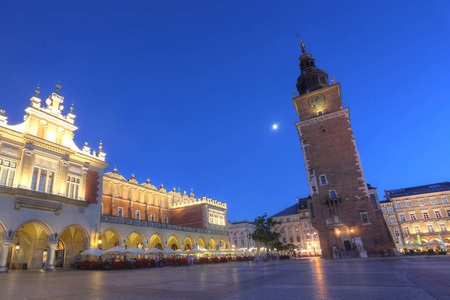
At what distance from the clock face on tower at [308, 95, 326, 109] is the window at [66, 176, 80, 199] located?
35.0m

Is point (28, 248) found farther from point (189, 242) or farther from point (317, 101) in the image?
point (317, 101)

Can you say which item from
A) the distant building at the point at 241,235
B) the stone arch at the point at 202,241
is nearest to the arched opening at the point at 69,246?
the stone arch at the point at 202,241

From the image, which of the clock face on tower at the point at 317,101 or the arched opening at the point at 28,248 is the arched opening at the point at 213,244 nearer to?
the arched opening at the point at 28,248

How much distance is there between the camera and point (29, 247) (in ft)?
89.3

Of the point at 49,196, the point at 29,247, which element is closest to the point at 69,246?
the point at 29,247

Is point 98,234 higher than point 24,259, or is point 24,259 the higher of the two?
point 98,234

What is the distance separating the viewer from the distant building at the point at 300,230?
Result: 73.2m

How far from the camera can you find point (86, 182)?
29.6 meters

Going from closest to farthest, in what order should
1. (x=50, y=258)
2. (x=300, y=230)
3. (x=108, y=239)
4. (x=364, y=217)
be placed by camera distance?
(x=50, y=258) < (x=364, y=217) < (x=108, y=239) < (x=300, y=230)

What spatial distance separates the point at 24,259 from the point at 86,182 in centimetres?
964

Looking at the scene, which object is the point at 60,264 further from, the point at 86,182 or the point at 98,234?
the point at 86,182

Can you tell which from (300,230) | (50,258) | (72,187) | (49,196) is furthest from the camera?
(300,230)

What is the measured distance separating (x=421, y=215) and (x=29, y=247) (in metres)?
73.6

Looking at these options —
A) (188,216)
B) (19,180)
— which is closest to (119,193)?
(188,216)
